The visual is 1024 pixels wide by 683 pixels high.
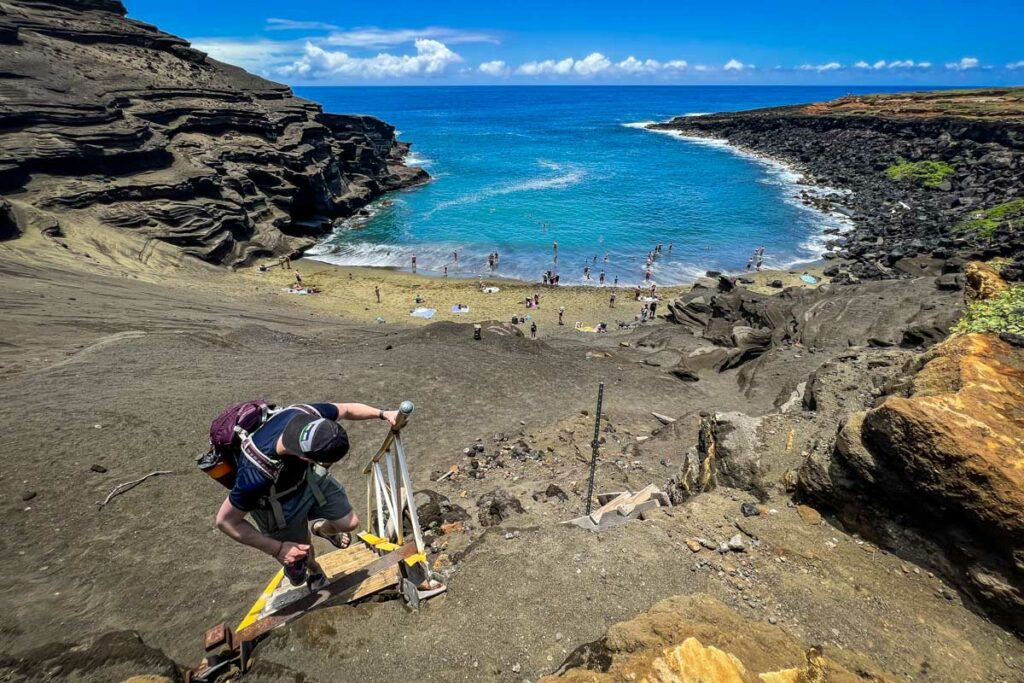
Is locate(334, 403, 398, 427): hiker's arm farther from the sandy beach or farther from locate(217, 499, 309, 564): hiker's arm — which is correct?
the sandy beach

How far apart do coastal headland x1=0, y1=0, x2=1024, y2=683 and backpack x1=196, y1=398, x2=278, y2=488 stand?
1.83 m

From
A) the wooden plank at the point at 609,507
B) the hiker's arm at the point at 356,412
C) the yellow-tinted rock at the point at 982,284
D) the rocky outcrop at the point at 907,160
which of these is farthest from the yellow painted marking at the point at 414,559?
the rocky outcrop at the point at 907,160

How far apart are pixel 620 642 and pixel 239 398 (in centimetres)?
1108

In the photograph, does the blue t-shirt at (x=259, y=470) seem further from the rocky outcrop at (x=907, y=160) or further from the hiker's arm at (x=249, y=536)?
the rocky outcrop at (x=907, y=160)

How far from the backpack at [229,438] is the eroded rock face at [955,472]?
6603 millimetres

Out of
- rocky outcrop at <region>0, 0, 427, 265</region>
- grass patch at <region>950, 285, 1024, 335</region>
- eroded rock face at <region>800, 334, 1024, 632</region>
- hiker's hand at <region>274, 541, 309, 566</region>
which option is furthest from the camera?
rocky outcrop at <region>0, 0, 427, 265</region>

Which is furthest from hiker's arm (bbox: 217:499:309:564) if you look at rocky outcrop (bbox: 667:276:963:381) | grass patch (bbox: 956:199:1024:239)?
grass patch (bbox: 956:199:1024:239)

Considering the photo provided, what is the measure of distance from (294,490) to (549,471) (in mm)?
6840

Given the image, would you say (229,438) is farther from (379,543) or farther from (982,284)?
(982,284)

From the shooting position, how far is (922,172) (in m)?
63.1

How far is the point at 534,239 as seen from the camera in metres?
46.8

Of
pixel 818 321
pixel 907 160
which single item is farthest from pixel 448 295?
pixel 907 160

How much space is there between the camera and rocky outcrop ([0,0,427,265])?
32.2 metres

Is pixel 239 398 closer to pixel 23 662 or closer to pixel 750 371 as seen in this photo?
pixel 23 662
